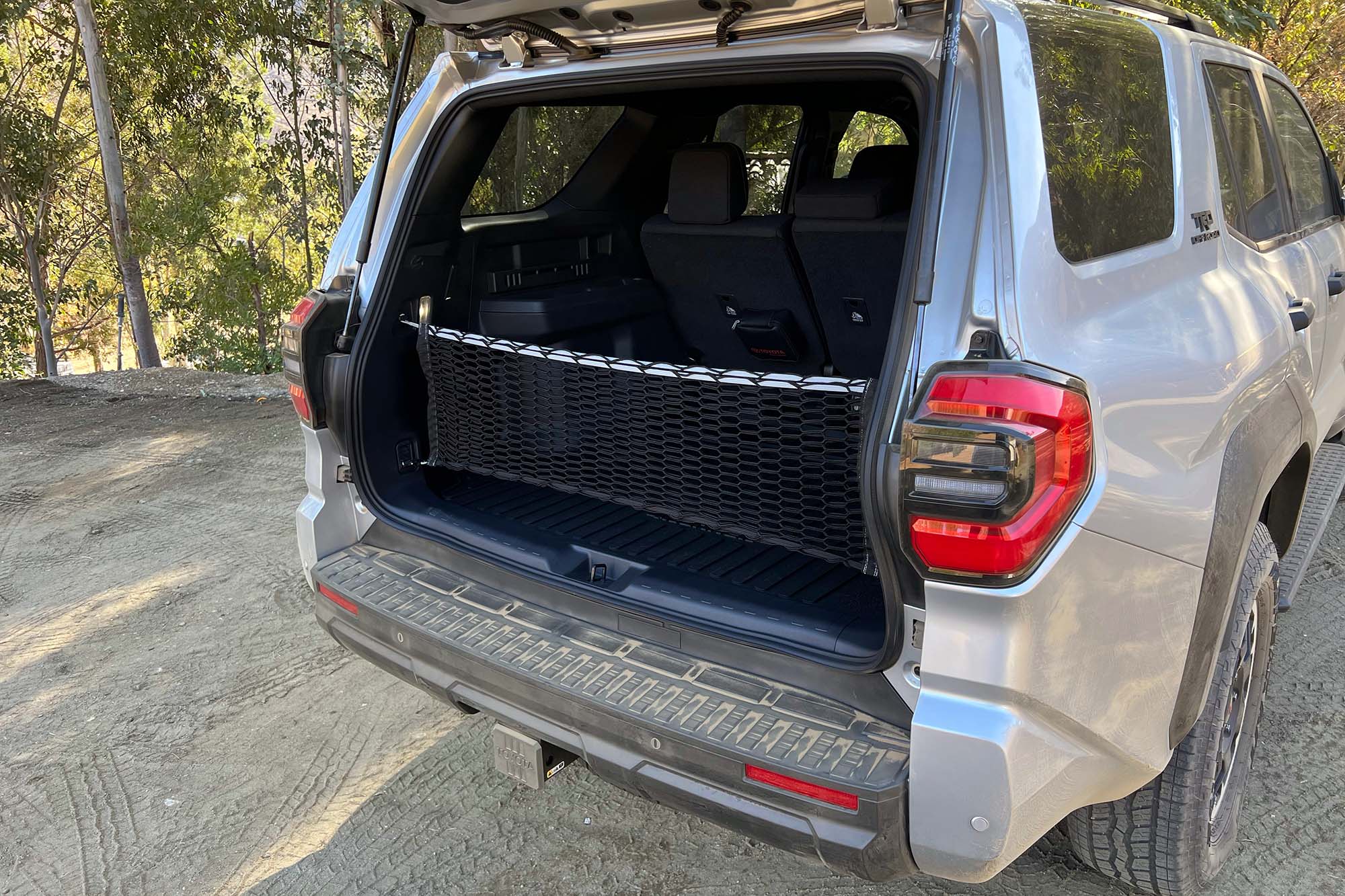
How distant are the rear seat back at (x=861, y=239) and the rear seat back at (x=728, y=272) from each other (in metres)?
0.11

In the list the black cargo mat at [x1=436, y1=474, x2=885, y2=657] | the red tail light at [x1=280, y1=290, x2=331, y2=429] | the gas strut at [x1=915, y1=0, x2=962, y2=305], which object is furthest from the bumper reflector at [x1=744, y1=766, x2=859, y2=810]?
the red tail light at [x1=280, y1=290, x2=331, y2=429]

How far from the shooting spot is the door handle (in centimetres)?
244

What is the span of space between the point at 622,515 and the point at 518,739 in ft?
2.60

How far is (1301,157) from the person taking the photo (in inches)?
124

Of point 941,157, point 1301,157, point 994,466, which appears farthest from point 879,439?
point 1301,157

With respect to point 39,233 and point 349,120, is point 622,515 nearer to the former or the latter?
point 349,120

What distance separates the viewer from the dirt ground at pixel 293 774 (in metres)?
2.40

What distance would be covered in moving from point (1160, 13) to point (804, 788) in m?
2.05

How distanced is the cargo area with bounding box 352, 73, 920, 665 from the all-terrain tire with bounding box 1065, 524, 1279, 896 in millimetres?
638

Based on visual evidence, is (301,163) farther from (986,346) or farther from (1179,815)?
(1179,815)

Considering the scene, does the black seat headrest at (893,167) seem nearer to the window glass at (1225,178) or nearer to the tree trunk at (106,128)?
the window glass at (1225,178)

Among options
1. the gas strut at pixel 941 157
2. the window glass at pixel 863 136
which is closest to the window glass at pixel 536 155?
the window glass at pixel 863 136

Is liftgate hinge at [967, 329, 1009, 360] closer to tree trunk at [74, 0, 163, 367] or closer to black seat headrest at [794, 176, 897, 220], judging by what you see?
black seat headrest at [794, 176, 897, 220]

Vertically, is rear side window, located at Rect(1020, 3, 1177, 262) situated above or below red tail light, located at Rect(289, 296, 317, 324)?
above
